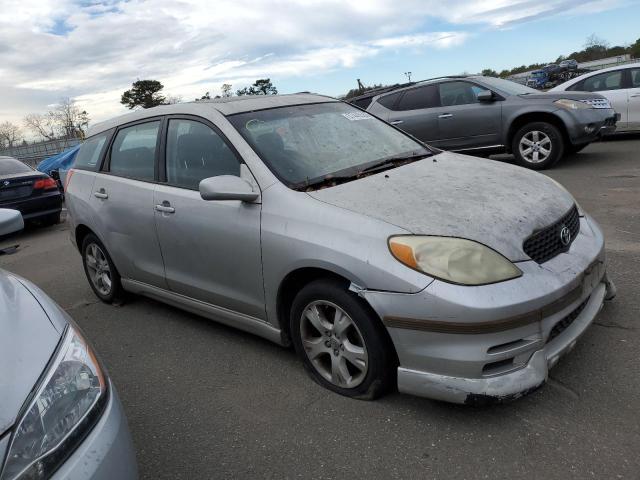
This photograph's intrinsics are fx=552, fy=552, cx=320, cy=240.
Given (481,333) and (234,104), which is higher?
(234,104)

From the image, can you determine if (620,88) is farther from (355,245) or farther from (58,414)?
(58,414)

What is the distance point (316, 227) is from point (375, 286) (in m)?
0.47

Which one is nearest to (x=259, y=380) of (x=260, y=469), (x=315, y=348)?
(x=315, y=348)

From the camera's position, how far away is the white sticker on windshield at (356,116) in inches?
158

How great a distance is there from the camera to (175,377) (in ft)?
11.5

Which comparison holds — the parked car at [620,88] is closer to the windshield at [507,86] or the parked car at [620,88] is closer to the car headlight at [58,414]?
the windshield at [507,86]

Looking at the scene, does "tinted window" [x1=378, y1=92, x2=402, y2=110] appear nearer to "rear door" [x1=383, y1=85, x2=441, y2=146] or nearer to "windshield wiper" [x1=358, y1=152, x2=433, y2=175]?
"rear door" [x1=383, y1=85, x2=441, y2=146]

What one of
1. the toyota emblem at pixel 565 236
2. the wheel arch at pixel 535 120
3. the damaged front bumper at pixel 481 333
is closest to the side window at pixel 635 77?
the wheel arch at pixel 535 120

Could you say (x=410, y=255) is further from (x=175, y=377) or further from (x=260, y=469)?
(x=175, y=377)

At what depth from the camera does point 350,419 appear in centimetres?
279

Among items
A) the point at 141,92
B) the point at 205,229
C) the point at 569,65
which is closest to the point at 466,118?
the point at 205,229

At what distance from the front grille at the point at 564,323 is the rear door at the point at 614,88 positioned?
30.4 feet

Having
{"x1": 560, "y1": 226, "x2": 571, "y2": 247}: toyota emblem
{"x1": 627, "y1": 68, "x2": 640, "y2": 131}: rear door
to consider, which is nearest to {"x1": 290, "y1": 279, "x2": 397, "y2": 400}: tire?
{"x1": 560, "y1": 226, "x2": 571, "y2": 247}: toyota emblem

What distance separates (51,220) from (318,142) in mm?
8438
